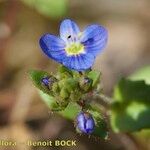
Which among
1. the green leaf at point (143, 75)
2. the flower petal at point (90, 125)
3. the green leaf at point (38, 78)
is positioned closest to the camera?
the flower petal at point (90, 125)

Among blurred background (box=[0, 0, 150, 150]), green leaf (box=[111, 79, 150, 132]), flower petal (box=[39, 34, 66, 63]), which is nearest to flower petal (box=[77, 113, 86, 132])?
flower petal (box=[39, 34, 66, 63])

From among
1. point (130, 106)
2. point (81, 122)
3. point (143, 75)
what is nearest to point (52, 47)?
point (81, 122)

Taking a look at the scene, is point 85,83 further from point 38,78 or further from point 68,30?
point 68,30

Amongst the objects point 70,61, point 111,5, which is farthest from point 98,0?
point 70,61

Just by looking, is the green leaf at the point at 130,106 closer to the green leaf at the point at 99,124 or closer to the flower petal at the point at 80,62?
the green leaf at the point at 99,124

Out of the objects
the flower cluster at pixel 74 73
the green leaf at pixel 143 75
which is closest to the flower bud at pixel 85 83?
the flower cluster at pixel 74 73

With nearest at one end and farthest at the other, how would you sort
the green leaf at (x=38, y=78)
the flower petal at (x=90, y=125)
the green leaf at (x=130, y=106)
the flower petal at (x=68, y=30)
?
the flower petal at (x=90, y=125)
the green leaf at (x=38, y=78)
the flower petal at (x=68, y=30)
the green leaf at (x=130, y=106)

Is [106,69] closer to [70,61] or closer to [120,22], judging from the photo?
[120,22]
